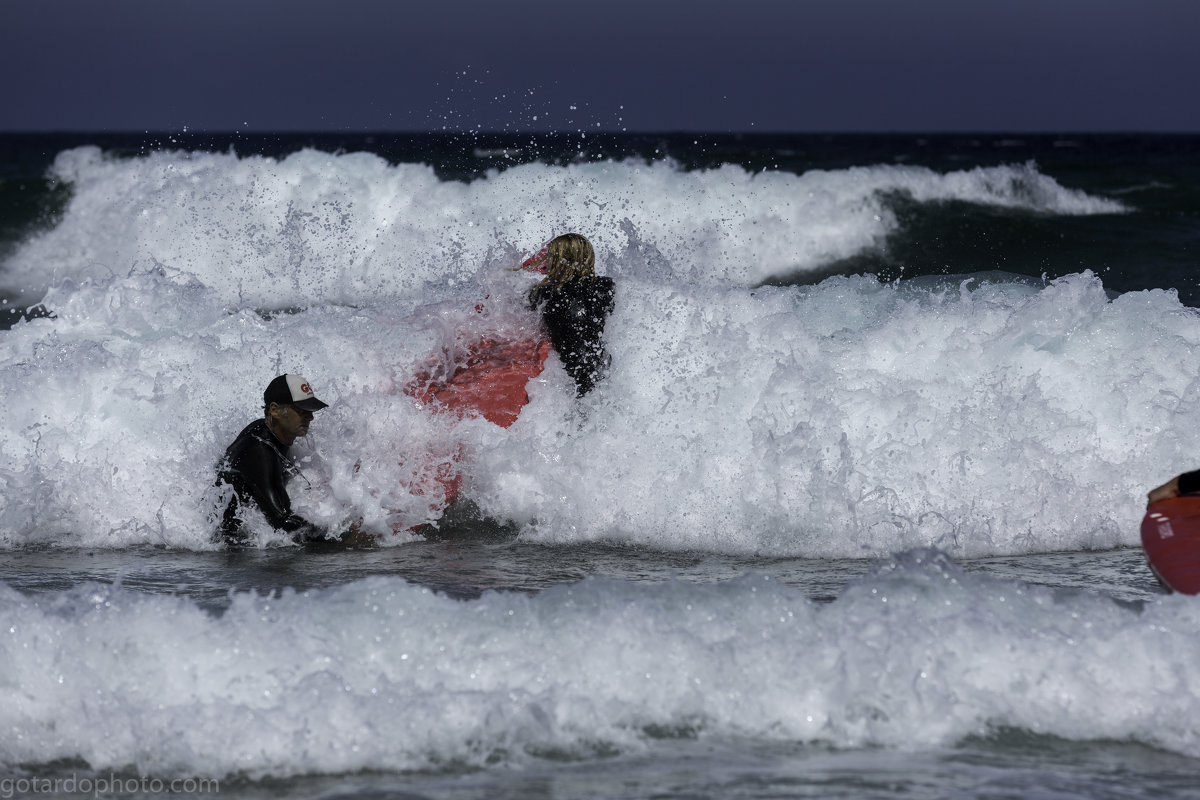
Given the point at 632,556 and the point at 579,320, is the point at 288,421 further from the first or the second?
the point at 632,556

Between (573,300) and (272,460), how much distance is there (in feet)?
5.59

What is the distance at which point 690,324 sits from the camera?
7277 mm

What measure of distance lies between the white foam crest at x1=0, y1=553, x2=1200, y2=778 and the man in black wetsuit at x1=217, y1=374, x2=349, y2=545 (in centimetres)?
167

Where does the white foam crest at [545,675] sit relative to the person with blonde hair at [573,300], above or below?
below

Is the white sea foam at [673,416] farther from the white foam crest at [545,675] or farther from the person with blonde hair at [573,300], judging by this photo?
the white foam crest at [545,675]

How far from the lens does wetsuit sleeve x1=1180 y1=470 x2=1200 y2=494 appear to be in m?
4.52

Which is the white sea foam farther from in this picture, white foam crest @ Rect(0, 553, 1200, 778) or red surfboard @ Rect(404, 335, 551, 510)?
white foam crest @ Rect(0, 553, 1200, 778)

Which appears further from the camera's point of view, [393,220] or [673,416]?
[393,220]

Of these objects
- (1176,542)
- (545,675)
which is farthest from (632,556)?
(1176,542)

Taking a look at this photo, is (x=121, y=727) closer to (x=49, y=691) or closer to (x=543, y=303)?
(x=49, y=691)

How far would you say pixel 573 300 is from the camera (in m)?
6.52

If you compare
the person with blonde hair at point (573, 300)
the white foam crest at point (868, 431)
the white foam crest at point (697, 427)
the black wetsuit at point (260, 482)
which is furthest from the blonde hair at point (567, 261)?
the black wetsuit at point (260, 482)

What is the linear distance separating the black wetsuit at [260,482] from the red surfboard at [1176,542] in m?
3.74

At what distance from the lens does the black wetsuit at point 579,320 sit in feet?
21.4
